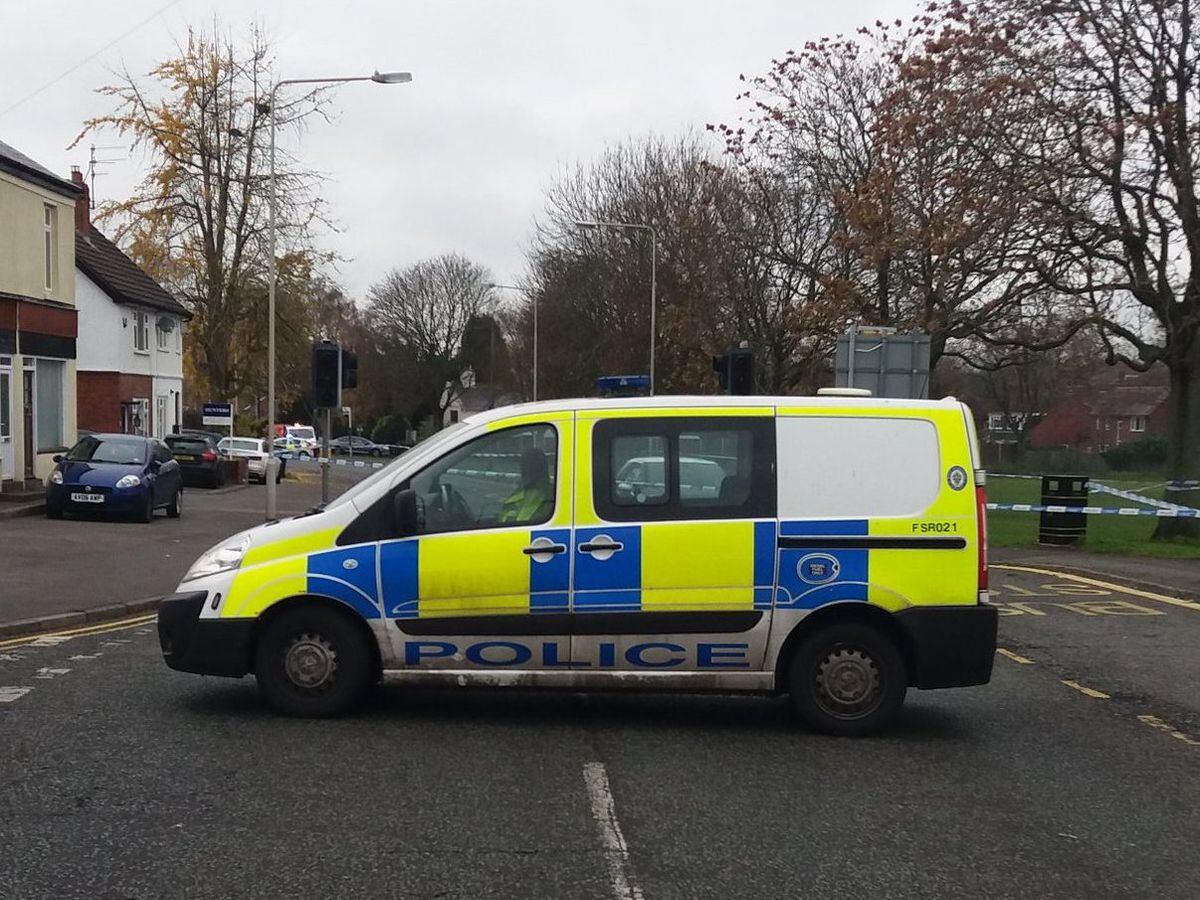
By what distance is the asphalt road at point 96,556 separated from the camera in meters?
12.6

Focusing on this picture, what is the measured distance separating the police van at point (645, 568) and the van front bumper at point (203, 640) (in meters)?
0.01

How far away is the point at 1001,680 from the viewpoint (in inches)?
379

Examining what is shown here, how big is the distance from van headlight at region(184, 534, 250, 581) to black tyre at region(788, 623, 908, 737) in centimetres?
329

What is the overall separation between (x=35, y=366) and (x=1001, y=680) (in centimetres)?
2182

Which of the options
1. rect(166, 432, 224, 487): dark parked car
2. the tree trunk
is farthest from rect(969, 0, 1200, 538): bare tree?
rect(166, 432, 224, 487): dark parked car

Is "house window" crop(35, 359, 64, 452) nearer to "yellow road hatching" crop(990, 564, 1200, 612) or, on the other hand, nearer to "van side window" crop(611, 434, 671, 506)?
"yellow road hatching" crop(990, 564, 1200, 612)

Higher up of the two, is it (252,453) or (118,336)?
(118,336)

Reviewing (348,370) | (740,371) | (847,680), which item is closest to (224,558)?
(847,680)

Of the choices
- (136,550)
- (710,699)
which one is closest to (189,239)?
(136,550)

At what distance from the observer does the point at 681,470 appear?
7504 millimetres

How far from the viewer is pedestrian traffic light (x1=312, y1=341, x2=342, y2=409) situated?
63.7 ft

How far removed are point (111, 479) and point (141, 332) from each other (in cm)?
2065

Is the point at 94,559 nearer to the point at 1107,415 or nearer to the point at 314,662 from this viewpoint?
the point at 314,662

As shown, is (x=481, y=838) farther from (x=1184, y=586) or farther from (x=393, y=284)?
(x=393, y=284)
